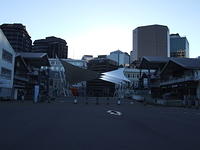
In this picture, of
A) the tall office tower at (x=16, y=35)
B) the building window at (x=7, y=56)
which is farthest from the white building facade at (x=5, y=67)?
the tall office tower at (x=16, y=35)

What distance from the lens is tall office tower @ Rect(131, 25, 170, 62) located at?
621 ft

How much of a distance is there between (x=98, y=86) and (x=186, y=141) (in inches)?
5106

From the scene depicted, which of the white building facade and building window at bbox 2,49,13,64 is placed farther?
building window at bbox 2,49,13,64

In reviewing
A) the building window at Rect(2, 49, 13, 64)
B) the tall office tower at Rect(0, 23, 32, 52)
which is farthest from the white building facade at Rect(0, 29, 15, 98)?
the tall office tower at Rect(0, 23, 32, 52)

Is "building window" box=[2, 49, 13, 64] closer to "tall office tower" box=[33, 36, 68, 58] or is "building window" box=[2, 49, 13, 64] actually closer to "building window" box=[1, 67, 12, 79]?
"building window" box=[1, 67, 12, 79]

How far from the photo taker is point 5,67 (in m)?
52.5

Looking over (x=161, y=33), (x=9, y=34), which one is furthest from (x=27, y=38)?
(x=161, y=33)

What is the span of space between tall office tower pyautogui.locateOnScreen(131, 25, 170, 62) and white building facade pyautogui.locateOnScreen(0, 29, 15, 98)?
139 meters

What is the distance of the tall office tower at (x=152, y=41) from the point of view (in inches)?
7449

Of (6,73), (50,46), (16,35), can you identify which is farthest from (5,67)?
(50,46)

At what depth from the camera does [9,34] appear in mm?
147125

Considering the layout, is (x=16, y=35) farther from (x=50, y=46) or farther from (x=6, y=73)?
(x=6, y=73)

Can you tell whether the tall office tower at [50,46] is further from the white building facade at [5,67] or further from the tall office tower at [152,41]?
the white building facade at [5,67]

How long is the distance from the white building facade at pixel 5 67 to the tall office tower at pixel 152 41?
455ft
